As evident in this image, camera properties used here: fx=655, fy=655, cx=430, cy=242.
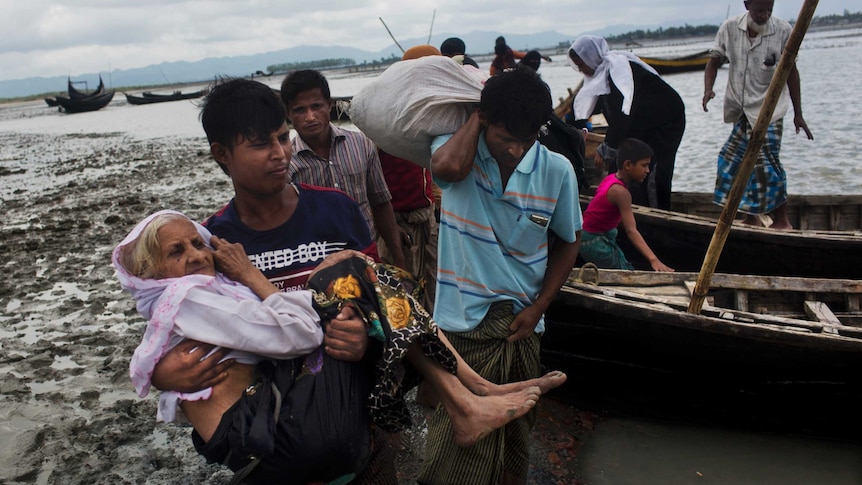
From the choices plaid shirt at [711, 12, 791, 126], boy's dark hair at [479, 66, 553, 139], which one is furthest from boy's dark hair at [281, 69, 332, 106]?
plaid shirt at [711, 12, 791, 126]

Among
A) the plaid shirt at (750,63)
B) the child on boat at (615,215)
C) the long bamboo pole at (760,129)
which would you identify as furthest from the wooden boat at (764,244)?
the long bamboo pole at (760,129)

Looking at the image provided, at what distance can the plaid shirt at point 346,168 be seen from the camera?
288 cm

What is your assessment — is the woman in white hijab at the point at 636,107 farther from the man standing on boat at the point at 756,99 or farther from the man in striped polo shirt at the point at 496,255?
the man in striped polo shirt at the point at 496,255

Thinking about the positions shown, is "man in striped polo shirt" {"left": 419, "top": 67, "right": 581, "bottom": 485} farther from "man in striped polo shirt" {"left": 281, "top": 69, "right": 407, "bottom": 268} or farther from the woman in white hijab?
the woman in white hijab

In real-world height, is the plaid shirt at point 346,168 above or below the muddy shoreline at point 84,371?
above

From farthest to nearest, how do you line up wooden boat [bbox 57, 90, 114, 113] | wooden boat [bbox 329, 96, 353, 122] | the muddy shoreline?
wooden boat [bbox 57, 90, 114, 113] < the muddy shoreline < wooden boat [bbox 329, 96, 353, 122]

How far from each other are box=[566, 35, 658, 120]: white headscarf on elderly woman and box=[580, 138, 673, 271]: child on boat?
907mm

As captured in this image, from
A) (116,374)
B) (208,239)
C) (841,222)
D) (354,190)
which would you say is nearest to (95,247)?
(116,374)

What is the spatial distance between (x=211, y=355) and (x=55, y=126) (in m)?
30.9

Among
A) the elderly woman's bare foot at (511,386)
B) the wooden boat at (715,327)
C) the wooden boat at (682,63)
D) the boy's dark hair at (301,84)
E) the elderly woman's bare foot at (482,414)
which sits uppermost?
the wooden boat at (682,63)

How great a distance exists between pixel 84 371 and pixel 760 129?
4.05 metres

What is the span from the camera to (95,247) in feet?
23.3

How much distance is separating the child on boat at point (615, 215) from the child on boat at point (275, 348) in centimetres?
249

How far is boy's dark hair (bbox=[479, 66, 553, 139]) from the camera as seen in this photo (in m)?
1.86
